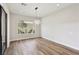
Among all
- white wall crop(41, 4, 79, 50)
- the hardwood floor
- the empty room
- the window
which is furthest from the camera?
the window

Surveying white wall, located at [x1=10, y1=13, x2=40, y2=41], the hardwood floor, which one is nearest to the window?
white wall, located at [x1=10, y1=13, x2=40, y2=41]

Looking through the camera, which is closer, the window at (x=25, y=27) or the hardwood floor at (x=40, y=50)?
the hardwood floor at (x=40, y=50)

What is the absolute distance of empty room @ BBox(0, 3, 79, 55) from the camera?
400 centimetres

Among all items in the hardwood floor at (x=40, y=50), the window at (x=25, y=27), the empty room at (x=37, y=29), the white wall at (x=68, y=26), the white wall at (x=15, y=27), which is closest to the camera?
the hardwood floor at (x=40, y=50)

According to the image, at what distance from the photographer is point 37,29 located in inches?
378

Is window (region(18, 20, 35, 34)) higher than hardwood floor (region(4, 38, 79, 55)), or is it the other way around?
window (region(18, 20, 35, 34))

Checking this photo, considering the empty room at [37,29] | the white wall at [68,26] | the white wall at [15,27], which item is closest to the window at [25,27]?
the empty room at [37,29]

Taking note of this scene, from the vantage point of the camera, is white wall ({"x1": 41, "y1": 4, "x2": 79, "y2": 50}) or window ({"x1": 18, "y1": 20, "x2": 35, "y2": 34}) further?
window ({"x1": 18, "y1": 20, "x2": 35, "y2": 34})

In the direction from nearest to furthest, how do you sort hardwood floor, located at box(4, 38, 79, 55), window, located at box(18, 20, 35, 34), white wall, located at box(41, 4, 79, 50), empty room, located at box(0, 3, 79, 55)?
hardwood floor, located at box(4, 38, 79, 55) < empty room, located at box(0, 3, 79, 55) < white wall, located at box(41, 4, 79, 50) < window, located at box(18, 20, 35, 34)

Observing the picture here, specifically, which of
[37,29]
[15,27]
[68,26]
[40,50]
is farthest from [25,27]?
[68,26]

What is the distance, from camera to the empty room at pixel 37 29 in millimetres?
3995

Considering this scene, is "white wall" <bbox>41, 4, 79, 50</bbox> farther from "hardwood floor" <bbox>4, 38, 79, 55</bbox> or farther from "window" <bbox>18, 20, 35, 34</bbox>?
"window" <bbox>18, 20, 35, 34</bbox>

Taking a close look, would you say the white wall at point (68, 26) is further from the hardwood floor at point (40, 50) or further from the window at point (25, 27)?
the window at point (25, 27)

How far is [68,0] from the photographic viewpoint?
4.88ft
